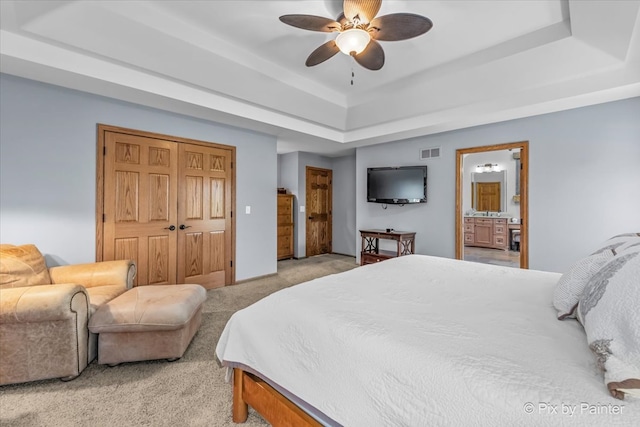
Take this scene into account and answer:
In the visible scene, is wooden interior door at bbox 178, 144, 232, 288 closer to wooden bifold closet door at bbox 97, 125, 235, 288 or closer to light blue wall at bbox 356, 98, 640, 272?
wooden bifold closet door at bbox 97, 125, 235, 288

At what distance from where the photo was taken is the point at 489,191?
24.9 ft

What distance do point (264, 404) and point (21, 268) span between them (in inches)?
87.8

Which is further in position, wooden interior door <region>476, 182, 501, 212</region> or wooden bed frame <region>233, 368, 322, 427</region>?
wooden interior door <region>476, 182, 501, 212</region>

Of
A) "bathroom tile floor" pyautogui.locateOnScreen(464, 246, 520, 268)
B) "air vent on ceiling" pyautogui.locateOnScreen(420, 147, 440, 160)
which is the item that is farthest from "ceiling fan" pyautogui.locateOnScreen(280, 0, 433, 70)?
"bathroom tile floor" pyautogui.locateOnScreen(464, 246, 520, 268)

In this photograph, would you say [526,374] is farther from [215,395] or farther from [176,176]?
[176,176]

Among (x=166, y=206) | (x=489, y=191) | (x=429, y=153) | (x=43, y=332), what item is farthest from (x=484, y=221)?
(x=43, y=332)

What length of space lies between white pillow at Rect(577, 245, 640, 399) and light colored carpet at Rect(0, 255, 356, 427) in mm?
1530

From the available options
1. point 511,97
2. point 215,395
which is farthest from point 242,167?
point 511,97

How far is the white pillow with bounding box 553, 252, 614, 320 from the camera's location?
45.7 inches

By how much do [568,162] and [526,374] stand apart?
378 cm

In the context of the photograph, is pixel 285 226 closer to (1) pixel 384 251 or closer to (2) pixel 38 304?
(1) pixel 384 251

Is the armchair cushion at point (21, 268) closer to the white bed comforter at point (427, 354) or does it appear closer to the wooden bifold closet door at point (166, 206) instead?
the wooden bifold closet door at point (166, 206)

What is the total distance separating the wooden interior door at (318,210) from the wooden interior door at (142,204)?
10.8ft

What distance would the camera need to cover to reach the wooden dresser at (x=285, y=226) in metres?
6.13
